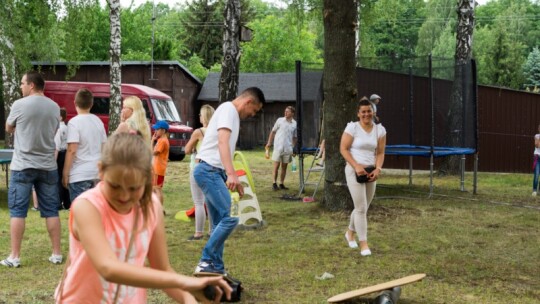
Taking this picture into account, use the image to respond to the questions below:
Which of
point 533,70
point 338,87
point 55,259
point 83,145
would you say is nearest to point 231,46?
point 338,87

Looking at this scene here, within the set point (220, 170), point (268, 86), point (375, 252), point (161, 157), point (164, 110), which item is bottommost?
point (375, 252)

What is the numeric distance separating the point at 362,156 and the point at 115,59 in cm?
1621

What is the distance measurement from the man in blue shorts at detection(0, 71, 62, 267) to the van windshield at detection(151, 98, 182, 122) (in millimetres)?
20876

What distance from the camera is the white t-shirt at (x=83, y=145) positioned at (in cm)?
801

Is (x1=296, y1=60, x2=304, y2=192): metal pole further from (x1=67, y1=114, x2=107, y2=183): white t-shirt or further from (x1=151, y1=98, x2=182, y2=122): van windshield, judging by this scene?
(x1=151, y1=98, x2=182, y2=122): van windshield

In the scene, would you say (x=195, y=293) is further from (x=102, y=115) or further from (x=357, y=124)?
(x=102, y=115)

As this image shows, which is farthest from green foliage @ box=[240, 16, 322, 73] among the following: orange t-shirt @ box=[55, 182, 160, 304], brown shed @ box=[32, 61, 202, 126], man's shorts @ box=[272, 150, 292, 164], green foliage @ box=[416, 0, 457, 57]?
orange t-shirt @ box=[55, 182, 160, 304]

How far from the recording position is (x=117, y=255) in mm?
2514

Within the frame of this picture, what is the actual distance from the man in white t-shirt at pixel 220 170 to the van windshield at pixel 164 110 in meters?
21.9

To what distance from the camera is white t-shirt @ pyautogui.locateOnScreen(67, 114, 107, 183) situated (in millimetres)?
8008

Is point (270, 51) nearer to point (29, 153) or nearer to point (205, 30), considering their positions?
point (205, 30)

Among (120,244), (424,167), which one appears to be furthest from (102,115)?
(120,244)

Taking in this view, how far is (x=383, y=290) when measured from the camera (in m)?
6.30

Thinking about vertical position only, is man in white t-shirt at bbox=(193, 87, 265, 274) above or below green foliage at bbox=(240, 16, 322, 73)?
below
